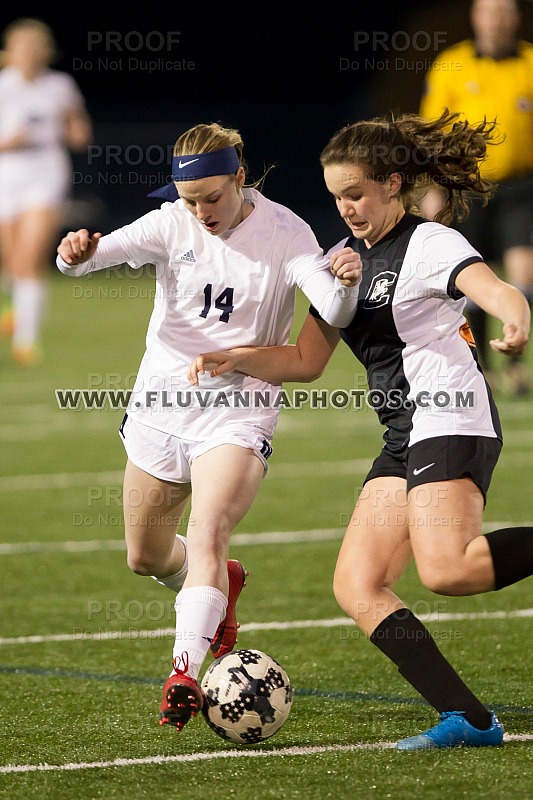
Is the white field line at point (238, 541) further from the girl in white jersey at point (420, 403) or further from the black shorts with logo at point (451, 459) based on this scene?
the black shorts with logo at point (451, 459)

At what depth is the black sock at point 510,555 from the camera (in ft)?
13.1

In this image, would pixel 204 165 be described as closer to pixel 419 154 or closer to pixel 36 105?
pixel 419 154

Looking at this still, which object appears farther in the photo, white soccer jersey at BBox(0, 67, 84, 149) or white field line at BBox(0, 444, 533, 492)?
white soccer jersey at BBox(0, 67, 84, 149)

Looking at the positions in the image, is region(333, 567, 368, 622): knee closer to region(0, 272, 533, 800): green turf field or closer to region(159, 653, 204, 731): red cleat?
region(0, 272, 533, 800): green turf field

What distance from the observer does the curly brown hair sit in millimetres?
4344

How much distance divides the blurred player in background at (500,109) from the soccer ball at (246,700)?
7.16 m

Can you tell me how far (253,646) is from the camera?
5516 mm

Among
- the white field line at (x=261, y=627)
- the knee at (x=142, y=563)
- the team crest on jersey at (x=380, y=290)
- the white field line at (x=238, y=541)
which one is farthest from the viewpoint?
the white field line at (x=238, y=541)

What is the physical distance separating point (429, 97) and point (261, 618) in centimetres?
617

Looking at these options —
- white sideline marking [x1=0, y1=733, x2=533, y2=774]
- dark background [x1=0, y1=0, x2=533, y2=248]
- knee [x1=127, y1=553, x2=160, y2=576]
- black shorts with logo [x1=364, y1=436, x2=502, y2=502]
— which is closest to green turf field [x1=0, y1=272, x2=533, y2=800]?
white sideline marking [x1=0, y1=733, x2=533, y2=774]

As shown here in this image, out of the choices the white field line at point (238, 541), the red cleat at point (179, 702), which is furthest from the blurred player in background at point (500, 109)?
the red cleat at point (179, 702)

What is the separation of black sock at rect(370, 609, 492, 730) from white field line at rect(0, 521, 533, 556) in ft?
10.9

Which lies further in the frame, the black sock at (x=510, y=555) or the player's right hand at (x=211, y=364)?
the player's right hand at (x=211, y=364)

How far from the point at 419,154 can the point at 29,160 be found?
11264mm
